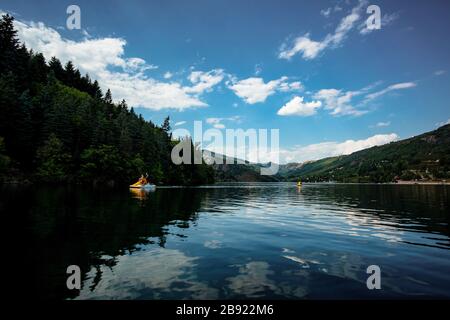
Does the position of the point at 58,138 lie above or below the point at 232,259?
above

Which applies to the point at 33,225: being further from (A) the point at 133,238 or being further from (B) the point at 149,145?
(B) the point at 149,145

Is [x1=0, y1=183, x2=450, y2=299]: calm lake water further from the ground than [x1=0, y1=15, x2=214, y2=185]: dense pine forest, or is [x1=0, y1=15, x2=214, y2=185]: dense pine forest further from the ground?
[x1=0, y1=15, x2=214, y2=185]: dense pine forest

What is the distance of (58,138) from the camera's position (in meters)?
109

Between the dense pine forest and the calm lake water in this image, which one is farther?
the dense pine forest

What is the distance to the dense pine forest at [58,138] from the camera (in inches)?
3804

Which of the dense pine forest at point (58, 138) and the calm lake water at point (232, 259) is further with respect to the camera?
the dense pine forest at point (58, 138)

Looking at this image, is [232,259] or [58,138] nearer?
[232,259]

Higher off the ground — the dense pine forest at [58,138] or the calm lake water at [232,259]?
the dense pine forest at [58,138]

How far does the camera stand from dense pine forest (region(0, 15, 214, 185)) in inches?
3804
